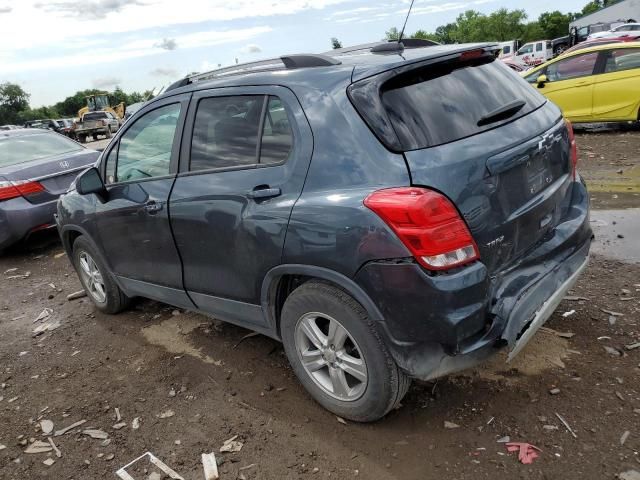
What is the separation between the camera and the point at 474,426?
9.25 feet

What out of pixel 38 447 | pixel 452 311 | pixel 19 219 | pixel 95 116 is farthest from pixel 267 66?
pixel 95 116

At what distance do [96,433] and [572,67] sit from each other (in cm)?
1056

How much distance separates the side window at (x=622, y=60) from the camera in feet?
31.3

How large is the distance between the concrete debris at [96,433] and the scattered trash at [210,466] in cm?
70

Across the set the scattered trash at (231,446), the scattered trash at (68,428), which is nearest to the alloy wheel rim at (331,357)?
the scattered trash at (231,446)

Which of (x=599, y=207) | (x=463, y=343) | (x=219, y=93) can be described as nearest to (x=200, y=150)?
(x=219, y=93)

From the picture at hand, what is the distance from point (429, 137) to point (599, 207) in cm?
442

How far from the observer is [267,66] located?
10.7 ft

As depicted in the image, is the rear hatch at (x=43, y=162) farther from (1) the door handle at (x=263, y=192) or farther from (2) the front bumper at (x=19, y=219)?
(1) the door handle at (x=263, y=192)

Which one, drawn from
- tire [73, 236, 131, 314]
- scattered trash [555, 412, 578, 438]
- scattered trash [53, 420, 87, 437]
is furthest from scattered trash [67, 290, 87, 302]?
scattered trash [555, 412, 578, 438]

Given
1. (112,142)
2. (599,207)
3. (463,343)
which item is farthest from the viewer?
(599,207)

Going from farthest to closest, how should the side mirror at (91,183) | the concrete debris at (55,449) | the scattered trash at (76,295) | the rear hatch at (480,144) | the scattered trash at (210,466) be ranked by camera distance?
the scattered trash at (76,295) → the side mirror at (91,183) → the concrete debris at (55,449) → the scattered trash at (210,466) → the rear hatch at (480,144)

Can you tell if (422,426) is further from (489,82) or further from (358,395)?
(489,82)

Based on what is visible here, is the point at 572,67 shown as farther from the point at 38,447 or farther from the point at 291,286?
the point at 38,447
